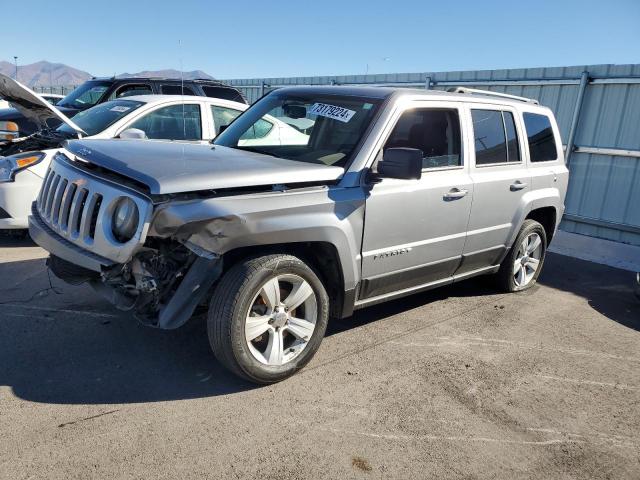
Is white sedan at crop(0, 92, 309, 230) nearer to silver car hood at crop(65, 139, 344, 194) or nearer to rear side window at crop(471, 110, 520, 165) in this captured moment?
silver car hood at crop(65, 139, 344, 194)

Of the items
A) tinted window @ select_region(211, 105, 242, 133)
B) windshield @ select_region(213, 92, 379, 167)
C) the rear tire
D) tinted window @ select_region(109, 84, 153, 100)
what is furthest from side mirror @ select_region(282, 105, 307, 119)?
tinted window @ select_region(109, 84, 153, 100)

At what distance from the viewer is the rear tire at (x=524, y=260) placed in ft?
17.9

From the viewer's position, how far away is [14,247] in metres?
6.17

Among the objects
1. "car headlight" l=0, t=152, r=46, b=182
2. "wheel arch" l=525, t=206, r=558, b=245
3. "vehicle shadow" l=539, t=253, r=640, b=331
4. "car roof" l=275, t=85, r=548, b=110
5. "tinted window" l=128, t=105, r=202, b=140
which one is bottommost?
"vehicle shadow" l=539, t=253, r=640, b=331

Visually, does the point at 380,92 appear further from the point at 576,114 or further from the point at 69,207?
the point at 576,114

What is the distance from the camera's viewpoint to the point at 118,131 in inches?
259

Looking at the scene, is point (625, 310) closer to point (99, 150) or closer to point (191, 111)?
point (99, 150)

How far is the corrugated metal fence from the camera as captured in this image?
8203 mm

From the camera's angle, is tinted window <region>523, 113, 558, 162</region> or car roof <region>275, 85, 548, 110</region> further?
tinted window <region>523, 113, 558, 162</region>

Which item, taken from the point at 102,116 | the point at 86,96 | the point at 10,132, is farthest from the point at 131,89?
the point at 10,132

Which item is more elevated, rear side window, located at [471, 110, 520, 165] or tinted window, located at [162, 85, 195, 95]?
→ tinted window, located at [162, 85, 195, 95]

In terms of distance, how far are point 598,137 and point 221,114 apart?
6046mm

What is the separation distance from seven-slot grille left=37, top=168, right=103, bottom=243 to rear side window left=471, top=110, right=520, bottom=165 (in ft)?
10.4

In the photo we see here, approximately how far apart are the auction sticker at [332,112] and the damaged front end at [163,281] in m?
1.62
